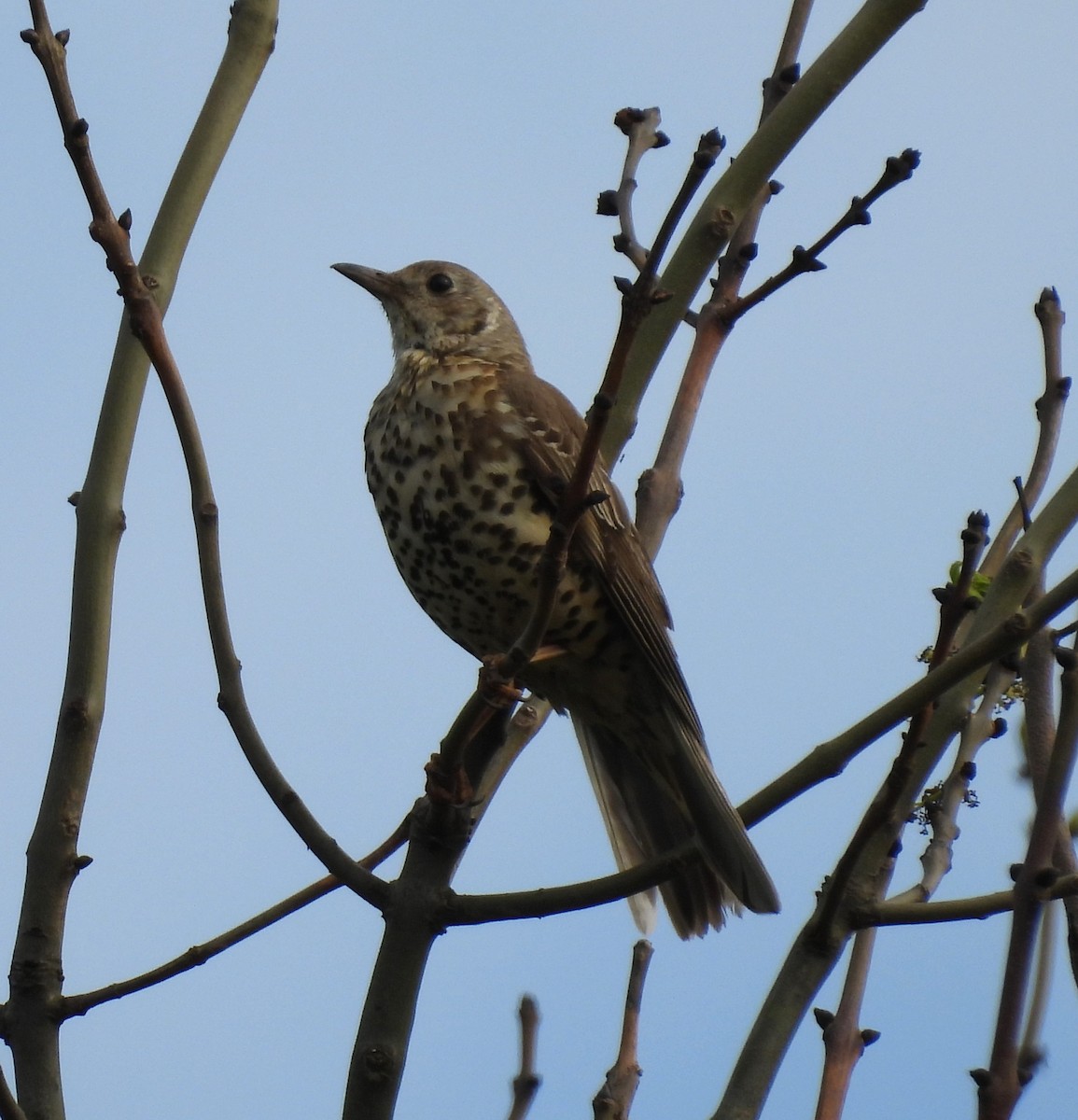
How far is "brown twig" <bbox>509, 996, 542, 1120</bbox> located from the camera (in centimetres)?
369

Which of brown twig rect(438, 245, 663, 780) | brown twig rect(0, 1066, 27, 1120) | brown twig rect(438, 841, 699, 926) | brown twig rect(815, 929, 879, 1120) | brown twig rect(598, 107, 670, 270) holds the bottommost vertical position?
brown twig rect(0, 1066, 27, 1120)

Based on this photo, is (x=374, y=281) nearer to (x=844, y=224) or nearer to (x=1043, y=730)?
(x=844, y=224)

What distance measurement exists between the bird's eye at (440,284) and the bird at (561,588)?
35.7 inches

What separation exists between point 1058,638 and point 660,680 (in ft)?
6.08

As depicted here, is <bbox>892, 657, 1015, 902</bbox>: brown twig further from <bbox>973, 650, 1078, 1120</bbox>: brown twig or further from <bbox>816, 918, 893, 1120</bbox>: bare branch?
<bbox>973, 650, 1078, 1120</bbox>: brown twig

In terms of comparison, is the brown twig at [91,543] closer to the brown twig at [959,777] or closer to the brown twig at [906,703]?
the brown twig at [906,703]

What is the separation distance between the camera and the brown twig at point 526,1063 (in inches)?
145

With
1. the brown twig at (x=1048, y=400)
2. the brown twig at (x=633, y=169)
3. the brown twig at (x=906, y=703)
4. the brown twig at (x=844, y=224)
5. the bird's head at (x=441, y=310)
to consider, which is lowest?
the brown twig at (x=906, y=703)

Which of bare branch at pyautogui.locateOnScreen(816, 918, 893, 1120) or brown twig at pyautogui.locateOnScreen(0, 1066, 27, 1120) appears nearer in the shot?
brown twig at pyautogui.locateOnScreen(0, 1066, 27, 1120)

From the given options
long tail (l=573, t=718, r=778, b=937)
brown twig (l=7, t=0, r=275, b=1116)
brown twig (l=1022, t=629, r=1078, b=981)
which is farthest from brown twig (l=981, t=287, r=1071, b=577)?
brown twig (l=7, t=0, r=275, b=1116)

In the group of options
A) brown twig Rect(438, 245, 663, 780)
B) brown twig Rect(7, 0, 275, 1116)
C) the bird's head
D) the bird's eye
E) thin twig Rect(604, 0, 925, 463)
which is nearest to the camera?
brown twig Rect(438, 245, 663, 780)

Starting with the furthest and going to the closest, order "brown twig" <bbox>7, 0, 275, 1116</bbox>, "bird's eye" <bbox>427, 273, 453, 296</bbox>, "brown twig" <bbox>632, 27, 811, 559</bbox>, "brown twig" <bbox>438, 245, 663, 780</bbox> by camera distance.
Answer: "bird's eye" <bbox>427, 273, 453, 296</bbox> → "brown twig" <bbox>632, 27, 811, 559</bbox> → "brown twig" <bbox>7, 0, 275, 1116</bbox> → "brown twig" <bbox>438, 245, 663, 780</bbox>

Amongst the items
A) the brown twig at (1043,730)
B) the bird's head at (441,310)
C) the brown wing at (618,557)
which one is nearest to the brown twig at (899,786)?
the brown twig at (1043,730)

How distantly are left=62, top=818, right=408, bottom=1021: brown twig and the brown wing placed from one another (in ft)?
4.86
